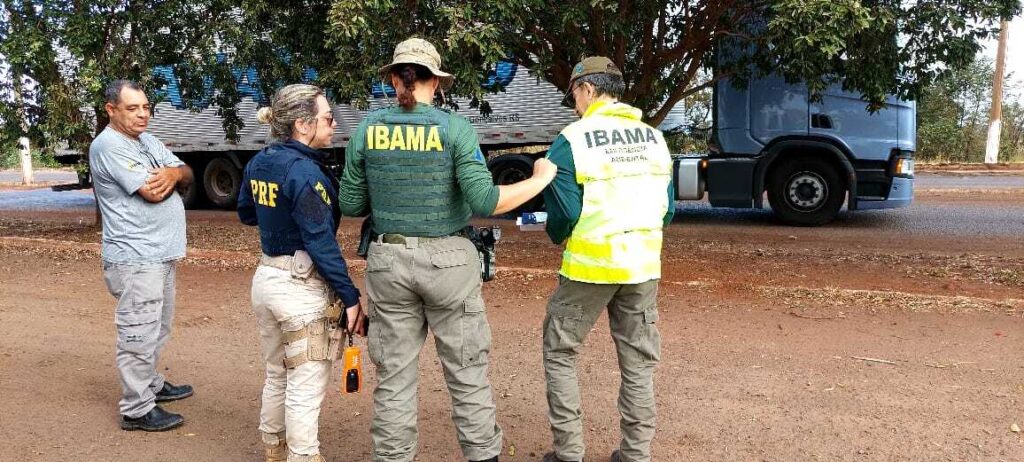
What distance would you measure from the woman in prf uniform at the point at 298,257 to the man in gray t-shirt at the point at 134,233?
91cm

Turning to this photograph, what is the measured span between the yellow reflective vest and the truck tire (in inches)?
357

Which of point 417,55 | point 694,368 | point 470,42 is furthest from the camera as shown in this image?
point 470,42

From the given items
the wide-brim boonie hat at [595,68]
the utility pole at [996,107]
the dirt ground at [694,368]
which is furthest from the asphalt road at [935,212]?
the wide-brim boonie hat at [595,68]

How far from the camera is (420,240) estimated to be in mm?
2975

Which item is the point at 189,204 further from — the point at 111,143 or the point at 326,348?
the point at 326,348

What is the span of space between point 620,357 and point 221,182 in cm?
1424

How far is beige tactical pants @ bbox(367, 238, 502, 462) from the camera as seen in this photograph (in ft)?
9.83

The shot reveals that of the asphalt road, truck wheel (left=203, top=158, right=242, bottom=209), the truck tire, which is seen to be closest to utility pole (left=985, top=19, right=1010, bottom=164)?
the asphalt road

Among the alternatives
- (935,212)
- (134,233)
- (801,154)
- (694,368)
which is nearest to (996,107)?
(935,212)

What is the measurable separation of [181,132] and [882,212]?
12.7m

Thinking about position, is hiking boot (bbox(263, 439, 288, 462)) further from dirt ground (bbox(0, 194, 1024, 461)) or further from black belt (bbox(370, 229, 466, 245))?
black belt (bbox(370, 229, 466, 245))

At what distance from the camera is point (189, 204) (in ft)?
53.2

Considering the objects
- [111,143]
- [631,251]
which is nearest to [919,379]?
[631,251]

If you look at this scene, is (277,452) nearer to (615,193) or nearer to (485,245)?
(485,245)
